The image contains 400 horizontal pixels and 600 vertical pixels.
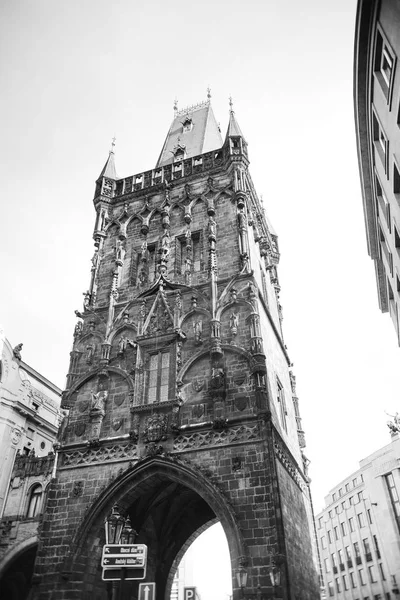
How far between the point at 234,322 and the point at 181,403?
3.70m

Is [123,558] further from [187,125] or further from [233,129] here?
[187,125]

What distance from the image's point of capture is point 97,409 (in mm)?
17984

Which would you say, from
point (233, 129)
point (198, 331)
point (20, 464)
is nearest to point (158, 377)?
point (198, 331)

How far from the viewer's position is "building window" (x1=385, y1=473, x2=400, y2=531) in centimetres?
4262

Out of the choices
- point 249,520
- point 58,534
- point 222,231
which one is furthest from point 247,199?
point 58,534

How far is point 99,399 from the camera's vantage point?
1828 cm

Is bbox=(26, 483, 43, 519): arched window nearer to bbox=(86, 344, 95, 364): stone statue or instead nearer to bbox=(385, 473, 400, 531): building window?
bbox=(86, 344, 95, 364): stone statue

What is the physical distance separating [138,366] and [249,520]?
7030 millimetres

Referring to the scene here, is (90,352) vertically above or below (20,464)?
above

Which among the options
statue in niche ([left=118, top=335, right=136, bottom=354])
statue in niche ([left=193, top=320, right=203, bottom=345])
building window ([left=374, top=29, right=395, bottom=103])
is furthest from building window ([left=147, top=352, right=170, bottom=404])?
building window ([left=374, top=29, right=395, bottom=103])

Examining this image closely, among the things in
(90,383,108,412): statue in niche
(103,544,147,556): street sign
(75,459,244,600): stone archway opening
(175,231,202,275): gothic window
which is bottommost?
(103,544,147,556): street sign

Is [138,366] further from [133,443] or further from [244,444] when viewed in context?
[244,444]

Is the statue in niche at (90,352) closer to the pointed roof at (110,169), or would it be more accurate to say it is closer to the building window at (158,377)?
the building window at (158,377)

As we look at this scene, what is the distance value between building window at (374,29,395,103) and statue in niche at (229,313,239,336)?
29.4ft
